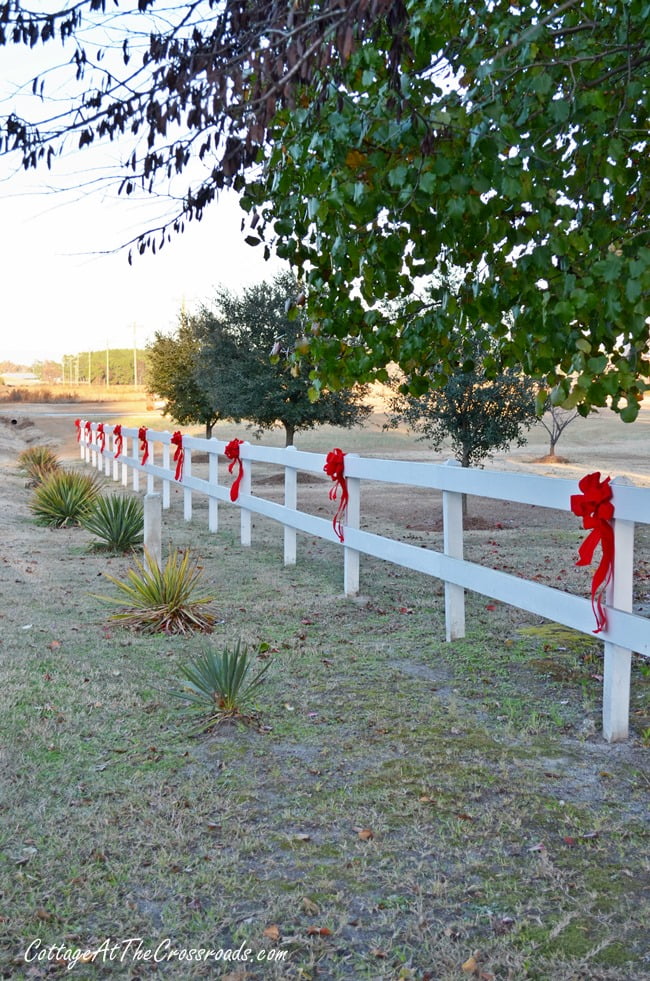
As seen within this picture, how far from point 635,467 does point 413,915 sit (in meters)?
29.1

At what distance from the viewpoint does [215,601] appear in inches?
343

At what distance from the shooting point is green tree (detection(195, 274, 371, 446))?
24969 millimetres

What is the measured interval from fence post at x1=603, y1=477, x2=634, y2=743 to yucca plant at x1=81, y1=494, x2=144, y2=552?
773cm

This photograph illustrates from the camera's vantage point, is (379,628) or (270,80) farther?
(379,628)

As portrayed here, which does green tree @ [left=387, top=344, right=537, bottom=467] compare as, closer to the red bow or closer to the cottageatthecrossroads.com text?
the red bow

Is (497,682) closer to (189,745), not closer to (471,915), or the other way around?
(189,745)

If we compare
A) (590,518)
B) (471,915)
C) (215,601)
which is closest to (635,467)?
(215,601)

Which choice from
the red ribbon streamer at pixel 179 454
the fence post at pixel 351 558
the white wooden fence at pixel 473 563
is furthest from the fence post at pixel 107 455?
the fence post at pixel 351 558

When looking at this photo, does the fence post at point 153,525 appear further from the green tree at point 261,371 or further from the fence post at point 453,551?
the green tree at point 261,371

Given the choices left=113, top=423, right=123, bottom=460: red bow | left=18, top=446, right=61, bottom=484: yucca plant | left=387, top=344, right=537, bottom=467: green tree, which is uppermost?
left=387, top=344, right=537, bottom=467: green tree

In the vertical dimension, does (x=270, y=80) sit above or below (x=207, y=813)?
above

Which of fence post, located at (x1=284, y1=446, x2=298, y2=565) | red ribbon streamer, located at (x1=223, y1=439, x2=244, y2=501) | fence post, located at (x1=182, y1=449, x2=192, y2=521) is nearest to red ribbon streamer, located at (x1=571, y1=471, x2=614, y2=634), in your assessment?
fence post, located at (x1=284, y1=446, x2=298, y2=565)

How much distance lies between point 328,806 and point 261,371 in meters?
21.5

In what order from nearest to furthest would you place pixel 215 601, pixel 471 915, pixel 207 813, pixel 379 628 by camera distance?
pixel 471 915 < pixel 207 813 < pixel 379 628 < pixel 215 601
